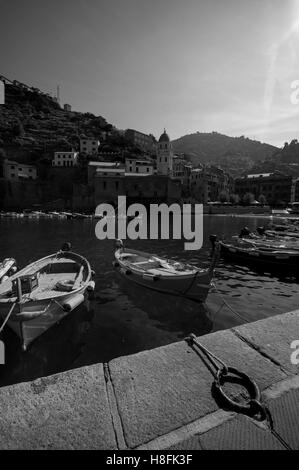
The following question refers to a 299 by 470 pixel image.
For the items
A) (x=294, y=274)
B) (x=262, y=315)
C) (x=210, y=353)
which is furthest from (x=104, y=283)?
(x=294, y=274)

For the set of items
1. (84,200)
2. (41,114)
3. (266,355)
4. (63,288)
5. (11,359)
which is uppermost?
(41,114)

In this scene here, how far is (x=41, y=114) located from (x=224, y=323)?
477ft

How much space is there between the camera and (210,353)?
3658 millimetres

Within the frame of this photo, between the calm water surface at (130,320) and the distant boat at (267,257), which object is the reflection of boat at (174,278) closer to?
the calm water surface at (130,320)

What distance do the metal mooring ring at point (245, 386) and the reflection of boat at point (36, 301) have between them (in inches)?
215

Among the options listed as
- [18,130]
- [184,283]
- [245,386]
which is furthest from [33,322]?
[18,130]

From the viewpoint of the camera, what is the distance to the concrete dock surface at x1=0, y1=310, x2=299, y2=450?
92.7 inches

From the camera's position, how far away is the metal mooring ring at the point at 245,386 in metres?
2.72

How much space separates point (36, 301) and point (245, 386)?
615 cm

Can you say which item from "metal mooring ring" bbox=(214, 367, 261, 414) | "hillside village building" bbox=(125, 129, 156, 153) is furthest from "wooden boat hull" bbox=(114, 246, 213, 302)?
"hillside village building" bbox=(125, 129, 156, 153)

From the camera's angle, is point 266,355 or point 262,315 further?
point 262,315

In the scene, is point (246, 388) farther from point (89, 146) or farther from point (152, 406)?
point (89, 146)

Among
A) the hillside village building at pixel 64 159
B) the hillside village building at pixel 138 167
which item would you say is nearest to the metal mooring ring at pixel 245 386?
the hillside village building at pixel 138 167
